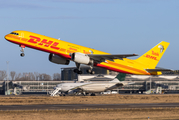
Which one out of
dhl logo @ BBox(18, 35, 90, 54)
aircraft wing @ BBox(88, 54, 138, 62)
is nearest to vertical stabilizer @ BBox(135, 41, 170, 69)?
aircraft wing @ BBox(88, 54, 138, 62)

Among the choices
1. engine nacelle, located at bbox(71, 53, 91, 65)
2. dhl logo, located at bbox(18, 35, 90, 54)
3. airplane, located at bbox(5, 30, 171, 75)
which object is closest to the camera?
dhl logo, located at bbox(18, 35, 90, 54)

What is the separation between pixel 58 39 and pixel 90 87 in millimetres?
40228

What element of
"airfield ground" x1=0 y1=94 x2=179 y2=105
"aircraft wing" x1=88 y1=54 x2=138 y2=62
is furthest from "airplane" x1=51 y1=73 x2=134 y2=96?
"aircraft wing" x1=88 y1=54 x2=138 y2=62

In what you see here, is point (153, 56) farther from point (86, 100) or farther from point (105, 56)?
point (86, 100)

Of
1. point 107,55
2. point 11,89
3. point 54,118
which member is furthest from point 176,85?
point 54,118

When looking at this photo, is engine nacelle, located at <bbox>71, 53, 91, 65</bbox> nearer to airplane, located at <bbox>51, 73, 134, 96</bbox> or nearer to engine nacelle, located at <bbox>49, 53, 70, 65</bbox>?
engine nacelle, located at <bbox>49, 53, 70, 65</bbox>

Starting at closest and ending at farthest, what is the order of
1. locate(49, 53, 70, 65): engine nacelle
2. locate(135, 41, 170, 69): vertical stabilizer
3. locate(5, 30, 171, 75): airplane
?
locate(5, 30, 171, 75): airplane < locate(49, 53, 70, 65): engine nacelle < locate(135, 41, 170, 69): vertical stabilizer

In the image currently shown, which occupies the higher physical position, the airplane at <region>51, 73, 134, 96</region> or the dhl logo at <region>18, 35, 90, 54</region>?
the dhl logo at <region>18, 35, 90, 54</region>

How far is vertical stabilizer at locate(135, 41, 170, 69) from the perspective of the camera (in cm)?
6512

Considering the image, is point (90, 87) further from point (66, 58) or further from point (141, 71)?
point (66, 58)

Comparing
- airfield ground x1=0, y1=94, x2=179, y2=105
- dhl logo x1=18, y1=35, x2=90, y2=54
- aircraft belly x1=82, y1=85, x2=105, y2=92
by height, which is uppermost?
dhl logo x1=18, y1=35, x2=90, y2=54

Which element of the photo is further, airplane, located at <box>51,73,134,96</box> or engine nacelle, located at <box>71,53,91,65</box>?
airplane, located at <box>51,73,134,96</box>

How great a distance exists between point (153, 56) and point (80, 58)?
19316mm

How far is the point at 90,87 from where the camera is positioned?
91.8 m
